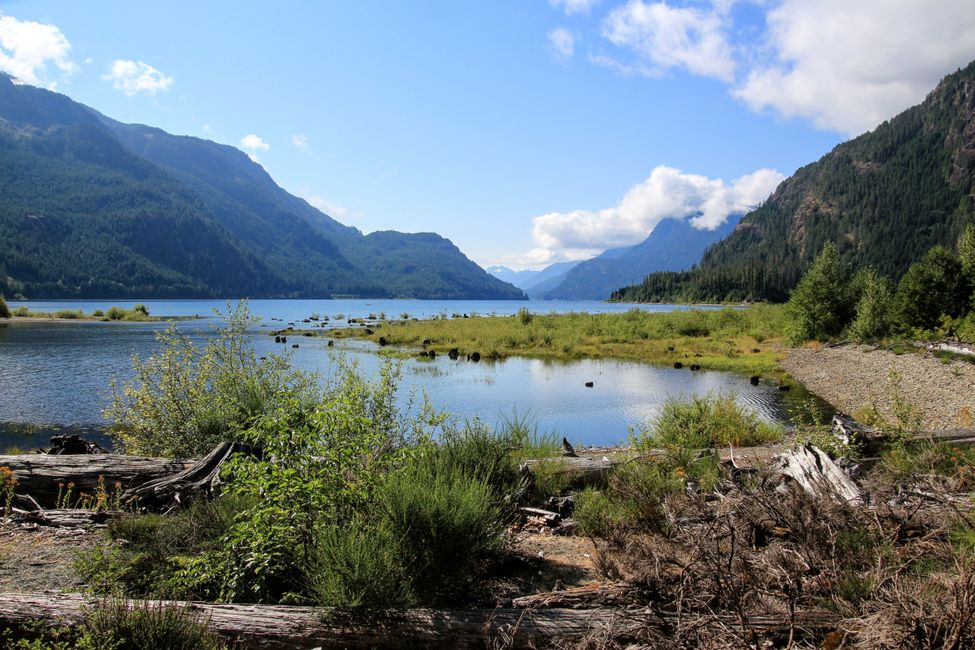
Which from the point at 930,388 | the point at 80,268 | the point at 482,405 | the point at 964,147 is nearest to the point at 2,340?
the point at 482,405

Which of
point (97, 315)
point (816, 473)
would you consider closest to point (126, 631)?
point (816, 473)

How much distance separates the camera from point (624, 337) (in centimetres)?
4831

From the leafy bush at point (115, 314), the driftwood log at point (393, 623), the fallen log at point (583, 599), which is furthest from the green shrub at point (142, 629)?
the leafy bush at point (115, 314)

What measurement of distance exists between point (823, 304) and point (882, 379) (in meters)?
18.4

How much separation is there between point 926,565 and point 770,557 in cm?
131

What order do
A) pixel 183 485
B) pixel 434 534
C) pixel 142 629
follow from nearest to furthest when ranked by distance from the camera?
pixel 142 629 < pixel 434 534 < pixel 183 485

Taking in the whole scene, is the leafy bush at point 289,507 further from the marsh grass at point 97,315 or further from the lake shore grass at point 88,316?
the marsh grass at point 97,315

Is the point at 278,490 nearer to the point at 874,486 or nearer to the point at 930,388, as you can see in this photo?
the point at 874,486

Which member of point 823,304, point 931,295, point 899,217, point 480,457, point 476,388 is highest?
point 899,217

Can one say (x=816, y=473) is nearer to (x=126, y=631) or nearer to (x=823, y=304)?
(x=126, y=631)

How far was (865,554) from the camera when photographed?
4.40 metres

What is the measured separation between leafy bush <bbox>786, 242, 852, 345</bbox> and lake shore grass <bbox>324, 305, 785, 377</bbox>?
2427 millimetres

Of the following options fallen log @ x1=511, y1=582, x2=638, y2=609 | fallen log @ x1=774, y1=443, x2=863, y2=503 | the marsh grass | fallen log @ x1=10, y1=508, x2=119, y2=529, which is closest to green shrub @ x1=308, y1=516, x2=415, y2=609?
fallen log @ x1=511, y1=582, x2=638, y2=609

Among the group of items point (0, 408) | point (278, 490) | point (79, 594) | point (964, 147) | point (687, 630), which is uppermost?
point (964, 147)
